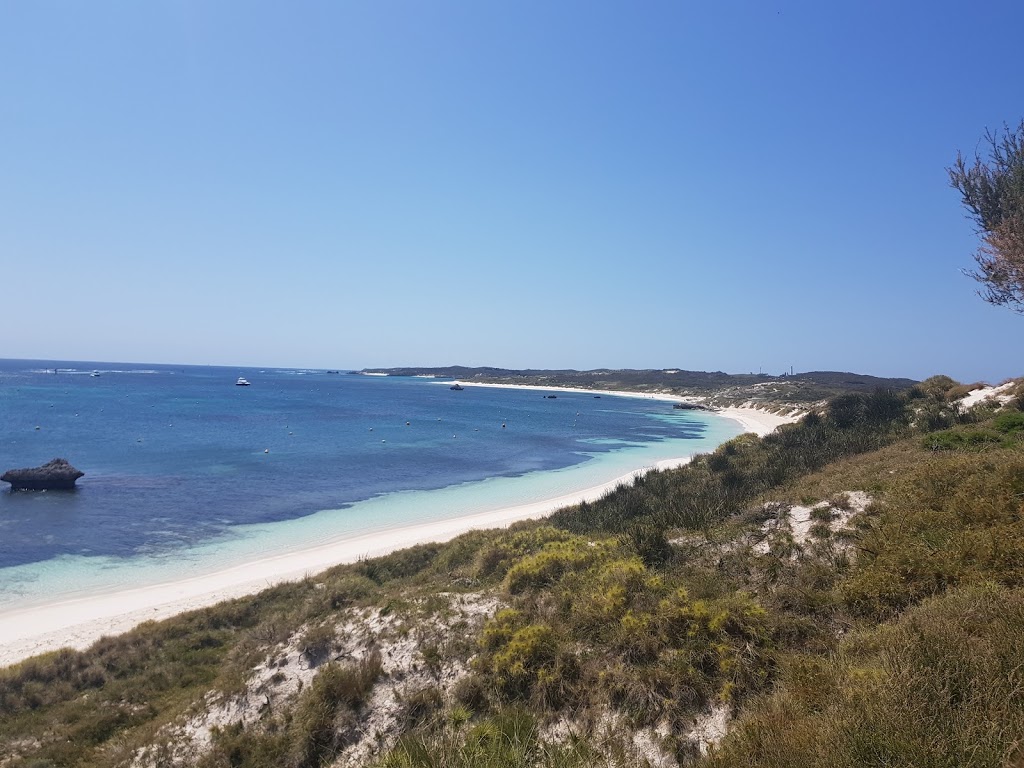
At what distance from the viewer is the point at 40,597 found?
56.1ft

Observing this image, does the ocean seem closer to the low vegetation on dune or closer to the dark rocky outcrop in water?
the dark rocky outcrop in water

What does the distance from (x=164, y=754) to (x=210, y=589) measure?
10861mm

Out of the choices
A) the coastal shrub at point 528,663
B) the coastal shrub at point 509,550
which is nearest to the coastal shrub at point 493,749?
the coastal shrub at point 528,663

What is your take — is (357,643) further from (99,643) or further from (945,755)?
(945,755)

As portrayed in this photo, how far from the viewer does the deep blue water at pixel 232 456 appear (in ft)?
81.5

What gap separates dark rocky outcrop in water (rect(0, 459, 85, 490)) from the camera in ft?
99.0

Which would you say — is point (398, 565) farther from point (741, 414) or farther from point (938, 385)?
point (741, 414)

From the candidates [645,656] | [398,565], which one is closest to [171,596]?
[398,565]

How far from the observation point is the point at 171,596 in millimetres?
Result: 17172

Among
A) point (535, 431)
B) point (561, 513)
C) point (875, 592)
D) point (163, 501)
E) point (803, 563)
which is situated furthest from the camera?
point (535, 431)

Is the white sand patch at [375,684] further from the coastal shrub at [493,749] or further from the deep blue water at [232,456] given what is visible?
the deep blue water at [232,456]

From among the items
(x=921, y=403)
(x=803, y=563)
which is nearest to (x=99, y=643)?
(x=803, y=563)

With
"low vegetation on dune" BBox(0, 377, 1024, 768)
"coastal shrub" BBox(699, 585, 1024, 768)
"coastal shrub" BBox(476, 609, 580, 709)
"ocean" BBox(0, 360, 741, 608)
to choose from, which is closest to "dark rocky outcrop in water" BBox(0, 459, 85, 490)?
"ocean" BBox(0, 360, 741, 608)

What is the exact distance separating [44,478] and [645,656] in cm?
3718
